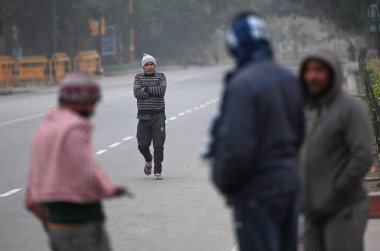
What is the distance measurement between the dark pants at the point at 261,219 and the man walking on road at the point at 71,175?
0.76 meters

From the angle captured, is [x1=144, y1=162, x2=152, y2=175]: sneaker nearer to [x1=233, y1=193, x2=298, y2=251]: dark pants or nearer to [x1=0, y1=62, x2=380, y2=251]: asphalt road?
[x1=0, y1=62, x2=380, y2=251]: asphalt road

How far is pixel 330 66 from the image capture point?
5.99 metres

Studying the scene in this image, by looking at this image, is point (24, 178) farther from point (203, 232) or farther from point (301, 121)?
point (301, 121)

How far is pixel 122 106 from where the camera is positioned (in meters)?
34.7

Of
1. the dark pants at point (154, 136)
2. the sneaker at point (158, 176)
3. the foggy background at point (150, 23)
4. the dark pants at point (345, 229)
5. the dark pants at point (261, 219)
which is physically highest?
the dark pants at point (261, 219)

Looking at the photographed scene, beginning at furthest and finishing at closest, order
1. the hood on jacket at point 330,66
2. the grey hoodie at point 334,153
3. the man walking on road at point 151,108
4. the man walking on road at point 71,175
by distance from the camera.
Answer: the man walking on road at point 151,108 < the grey hoodie at point 334,153 < the hood on jacket at point 330,66 < the man walking on road at point 71,175

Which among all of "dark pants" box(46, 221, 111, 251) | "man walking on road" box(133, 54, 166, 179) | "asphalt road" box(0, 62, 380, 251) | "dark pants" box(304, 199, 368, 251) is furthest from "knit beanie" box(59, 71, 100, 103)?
"man walking on road" box(133, 54, 166, 179)

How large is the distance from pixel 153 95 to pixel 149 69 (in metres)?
0.37

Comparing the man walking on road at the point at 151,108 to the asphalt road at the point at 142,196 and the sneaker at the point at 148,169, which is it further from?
the asphalt road at the point at 142,196

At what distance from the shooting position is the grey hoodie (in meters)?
6.10

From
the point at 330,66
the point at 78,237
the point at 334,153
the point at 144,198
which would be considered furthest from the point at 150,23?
the point at 78,237

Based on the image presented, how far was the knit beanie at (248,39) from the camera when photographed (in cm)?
529

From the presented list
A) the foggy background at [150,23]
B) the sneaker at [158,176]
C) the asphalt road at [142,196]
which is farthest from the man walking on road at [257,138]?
the foggy background at [150,23]

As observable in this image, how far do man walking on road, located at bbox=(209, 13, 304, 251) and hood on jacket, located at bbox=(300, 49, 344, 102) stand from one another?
0.66 metres
